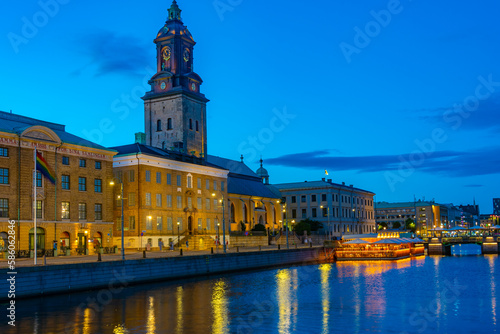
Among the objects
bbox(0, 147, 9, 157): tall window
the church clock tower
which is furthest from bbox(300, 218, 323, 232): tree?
bbox(0, 147, 9, 157): tall window

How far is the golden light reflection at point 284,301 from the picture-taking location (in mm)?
32150

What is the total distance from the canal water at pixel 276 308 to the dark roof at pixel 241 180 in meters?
59.4

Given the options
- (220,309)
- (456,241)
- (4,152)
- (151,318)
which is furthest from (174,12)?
(151,318)

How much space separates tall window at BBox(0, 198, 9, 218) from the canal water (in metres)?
17.5

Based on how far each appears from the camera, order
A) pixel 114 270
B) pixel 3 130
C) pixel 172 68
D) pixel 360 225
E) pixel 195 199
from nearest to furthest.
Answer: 1. pixel 114 270
2. pixel 3 130
3. pixel 195 199
4. pixel 172 68
5. pixel 360 225

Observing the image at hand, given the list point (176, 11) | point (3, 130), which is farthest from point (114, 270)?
point (176, 11)

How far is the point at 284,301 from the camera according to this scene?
139 ft

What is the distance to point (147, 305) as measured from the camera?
40.1 metres

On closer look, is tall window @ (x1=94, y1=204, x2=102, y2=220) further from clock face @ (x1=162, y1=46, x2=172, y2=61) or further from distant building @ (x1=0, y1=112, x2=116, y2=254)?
clock face @ (x1=162, y1=46, x2=172, y2=61)

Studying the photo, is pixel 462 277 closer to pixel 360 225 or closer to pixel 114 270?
pixel 114 270

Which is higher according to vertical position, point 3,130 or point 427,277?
point 3,130

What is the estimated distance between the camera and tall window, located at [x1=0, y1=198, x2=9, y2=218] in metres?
58.1

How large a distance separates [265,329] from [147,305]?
11729 millimetres

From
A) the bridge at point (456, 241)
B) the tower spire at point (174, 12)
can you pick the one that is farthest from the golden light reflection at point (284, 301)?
the tower spire at point (174, 12)
